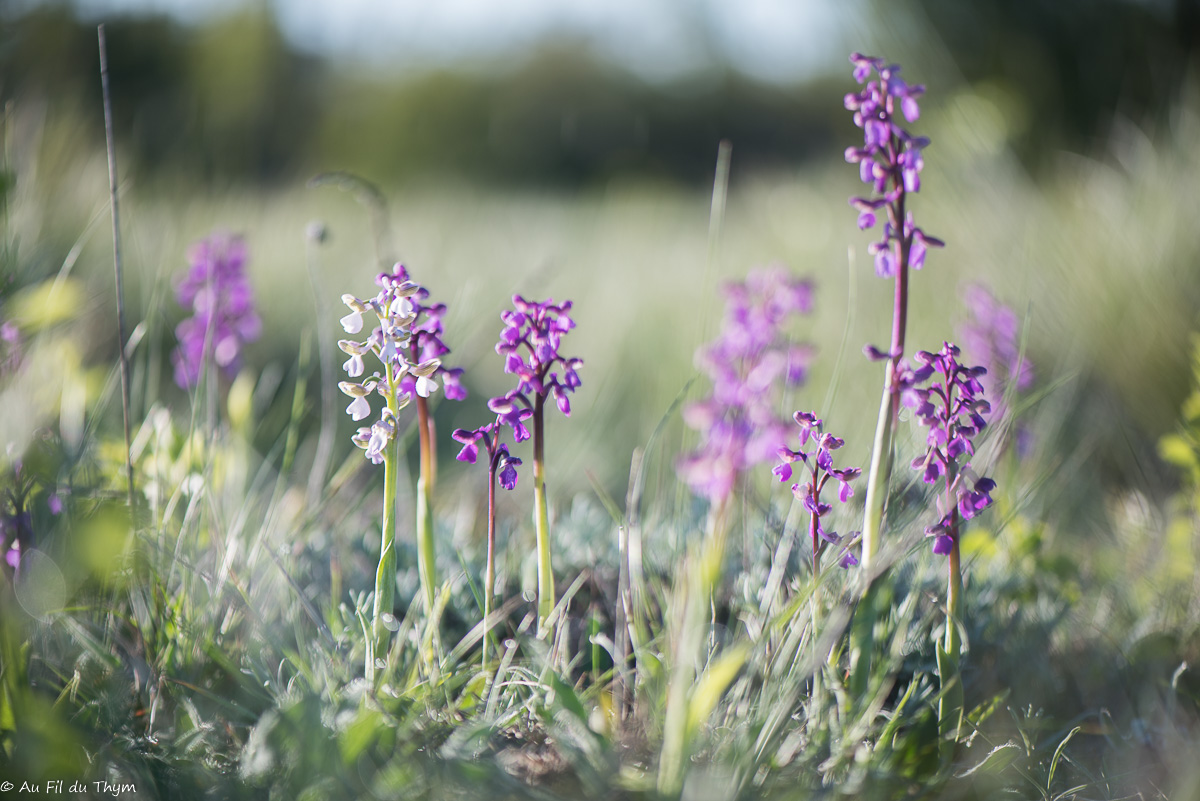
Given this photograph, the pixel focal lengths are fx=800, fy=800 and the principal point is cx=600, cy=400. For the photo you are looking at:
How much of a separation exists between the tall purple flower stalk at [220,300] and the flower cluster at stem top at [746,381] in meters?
1.01

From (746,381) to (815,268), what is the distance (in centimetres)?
265

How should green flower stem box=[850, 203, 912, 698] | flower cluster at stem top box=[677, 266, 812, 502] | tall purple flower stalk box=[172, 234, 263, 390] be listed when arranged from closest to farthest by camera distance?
1. green flower stem box=[850, 203, 912, 698]
2. flower cluster at stem top box=[677, 266, 812, 502]
3. tall purple flower stalk box=[172, 234, 263, 390]

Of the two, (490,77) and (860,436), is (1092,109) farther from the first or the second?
(490,77)

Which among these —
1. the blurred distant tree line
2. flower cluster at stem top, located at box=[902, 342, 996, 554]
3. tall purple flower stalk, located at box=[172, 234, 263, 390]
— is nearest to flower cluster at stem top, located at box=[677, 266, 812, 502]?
flower cluster at stem top, located at box=[902, 342, 996, 554]

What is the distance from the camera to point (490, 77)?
15734mm

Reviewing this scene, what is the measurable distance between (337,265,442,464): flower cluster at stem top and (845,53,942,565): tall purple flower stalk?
521mm

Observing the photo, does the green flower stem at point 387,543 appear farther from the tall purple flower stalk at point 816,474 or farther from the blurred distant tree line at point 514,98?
the blurred distant tree line at point 514,98

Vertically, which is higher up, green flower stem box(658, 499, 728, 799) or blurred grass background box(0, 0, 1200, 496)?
blurred grass background box(0, 0, 1200, 496)

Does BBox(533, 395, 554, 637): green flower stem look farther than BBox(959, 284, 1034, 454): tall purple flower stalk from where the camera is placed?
No

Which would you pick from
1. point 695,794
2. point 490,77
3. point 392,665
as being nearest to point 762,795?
point 695,794

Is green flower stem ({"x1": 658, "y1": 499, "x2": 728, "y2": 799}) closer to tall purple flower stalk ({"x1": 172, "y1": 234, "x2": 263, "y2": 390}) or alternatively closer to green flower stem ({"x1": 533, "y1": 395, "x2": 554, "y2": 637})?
green flower stem ({"x1": 533, "y1": 395, "x2": 554, "y2": 637})

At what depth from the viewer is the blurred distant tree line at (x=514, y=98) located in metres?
3.84

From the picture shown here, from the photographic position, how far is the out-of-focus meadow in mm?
1579

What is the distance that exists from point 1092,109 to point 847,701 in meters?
4.10
